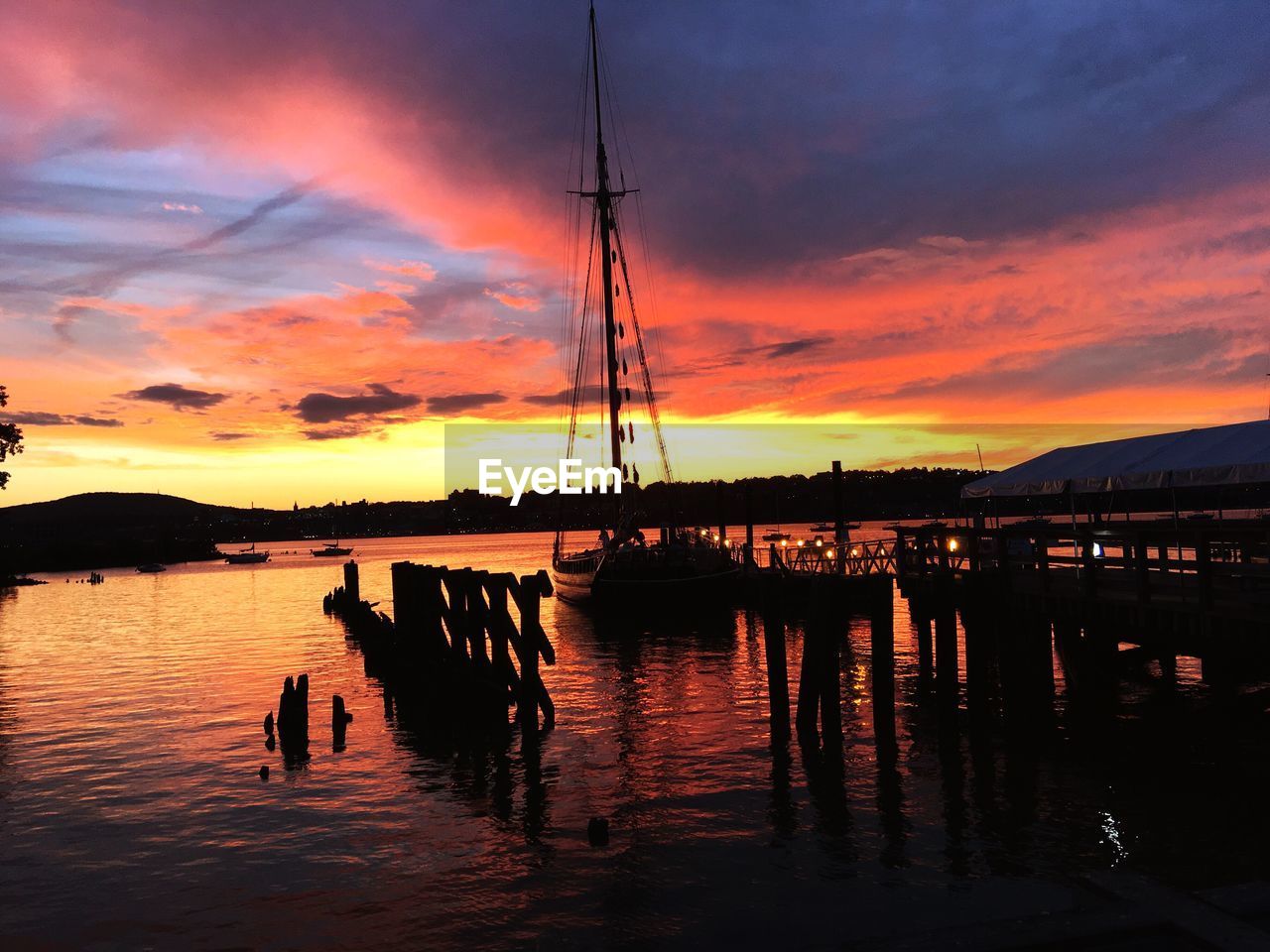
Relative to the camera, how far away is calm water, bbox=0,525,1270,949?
11.8 m

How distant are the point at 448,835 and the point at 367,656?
2283cm

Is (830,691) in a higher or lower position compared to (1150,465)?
lower

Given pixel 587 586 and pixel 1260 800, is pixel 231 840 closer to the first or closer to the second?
pixel 1260 800

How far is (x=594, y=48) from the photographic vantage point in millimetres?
60219

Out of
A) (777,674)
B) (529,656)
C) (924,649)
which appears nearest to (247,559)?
(529,656)

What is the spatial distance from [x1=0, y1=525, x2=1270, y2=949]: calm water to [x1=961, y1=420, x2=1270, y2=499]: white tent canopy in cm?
523

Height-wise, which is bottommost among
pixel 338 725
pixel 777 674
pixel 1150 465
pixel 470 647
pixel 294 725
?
pixel 338 725

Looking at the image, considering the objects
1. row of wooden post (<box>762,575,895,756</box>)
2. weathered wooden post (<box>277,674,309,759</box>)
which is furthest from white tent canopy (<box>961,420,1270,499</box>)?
weathered wooden post (<box>277,674,309,759</box>)

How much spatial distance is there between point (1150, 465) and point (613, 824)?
16.7 meters

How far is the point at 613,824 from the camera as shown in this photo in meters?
15.3

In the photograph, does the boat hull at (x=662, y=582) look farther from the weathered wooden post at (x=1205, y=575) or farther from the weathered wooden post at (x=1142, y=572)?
the weathered wooden post at (x=1205, y=575)

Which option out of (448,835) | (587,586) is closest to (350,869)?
(448,835)

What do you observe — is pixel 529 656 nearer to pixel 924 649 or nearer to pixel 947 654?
pixel 947 654

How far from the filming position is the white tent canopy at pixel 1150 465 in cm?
2112
